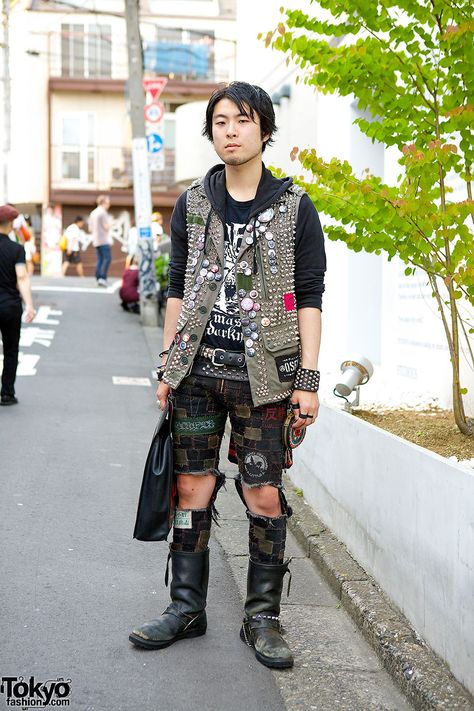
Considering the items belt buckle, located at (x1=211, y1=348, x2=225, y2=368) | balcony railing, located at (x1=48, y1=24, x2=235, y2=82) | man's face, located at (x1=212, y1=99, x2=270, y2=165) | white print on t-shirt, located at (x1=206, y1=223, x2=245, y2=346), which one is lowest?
belt buckle, located at (x1=211, y1=348, x2=225, y2=368)

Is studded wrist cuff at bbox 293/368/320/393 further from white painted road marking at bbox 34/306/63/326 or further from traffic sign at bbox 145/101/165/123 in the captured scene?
traffic sign at bbox 145/101/165/123

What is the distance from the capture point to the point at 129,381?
1211 centimetres

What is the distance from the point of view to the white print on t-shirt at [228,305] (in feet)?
12.2

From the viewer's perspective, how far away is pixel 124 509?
20.1 feet

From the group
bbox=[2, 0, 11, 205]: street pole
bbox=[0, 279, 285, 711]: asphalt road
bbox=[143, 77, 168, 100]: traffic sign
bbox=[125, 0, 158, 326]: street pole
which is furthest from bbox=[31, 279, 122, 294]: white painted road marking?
bbox=[0, 279, 285, 711]: asphalt road

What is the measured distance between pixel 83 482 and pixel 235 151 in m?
3.66

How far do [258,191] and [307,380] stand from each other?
72 centimetres

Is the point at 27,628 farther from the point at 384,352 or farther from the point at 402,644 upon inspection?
the point at 384,352

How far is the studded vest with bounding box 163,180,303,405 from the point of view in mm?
3652

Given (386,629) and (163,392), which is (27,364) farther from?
(386,629)

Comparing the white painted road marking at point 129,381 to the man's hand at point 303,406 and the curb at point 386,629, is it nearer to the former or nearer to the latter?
the curb at point 386,629

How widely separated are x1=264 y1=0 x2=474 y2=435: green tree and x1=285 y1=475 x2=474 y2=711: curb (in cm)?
94

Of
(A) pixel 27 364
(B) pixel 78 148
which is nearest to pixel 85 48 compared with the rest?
(B) pixel 78 148

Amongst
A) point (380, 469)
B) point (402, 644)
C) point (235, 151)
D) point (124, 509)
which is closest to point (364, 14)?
point (235, 151)
